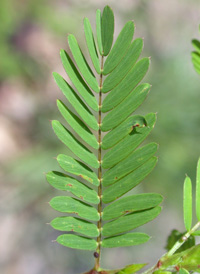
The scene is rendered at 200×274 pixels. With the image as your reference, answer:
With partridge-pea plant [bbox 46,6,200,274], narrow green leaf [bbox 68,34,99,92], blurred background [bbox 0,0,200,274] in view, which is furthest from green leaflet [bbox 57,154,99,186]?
blurred background [bbox 0,0,200,274]

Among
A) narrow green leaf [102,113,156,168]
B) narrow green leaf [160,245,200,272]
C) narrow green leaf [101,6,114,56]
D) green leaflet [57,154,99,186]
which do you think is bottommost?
narrow green leaf [160,245,200,272]

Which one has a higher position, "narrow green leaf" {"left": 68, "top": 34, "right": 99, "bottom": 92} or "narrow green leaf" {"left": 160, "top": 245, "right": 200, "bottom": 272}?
"narrow green leaf" {"left": 68, "top": 34, "right": 99, "bottom": 92}

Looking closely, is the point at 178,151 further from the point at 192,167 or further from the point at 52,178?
the point at 52,178

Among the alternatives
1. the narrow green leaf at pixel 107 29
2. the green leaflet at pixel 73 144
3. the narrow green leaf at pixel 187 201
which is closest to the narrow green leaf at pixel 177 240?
the narrow green leaf at pixel 187 201

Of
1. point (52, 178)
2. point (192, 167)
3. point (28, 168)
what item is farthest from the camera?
point (28, 168)

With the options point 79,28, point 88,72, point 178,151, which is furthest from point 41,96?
point 88,72

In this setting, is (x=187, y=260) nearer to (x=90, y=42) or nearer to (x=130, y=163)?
(x=130, y=163)

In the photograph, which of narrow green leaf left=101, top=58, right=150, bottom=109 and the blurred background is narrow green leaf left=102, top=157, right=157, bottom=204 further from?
the blurred background
